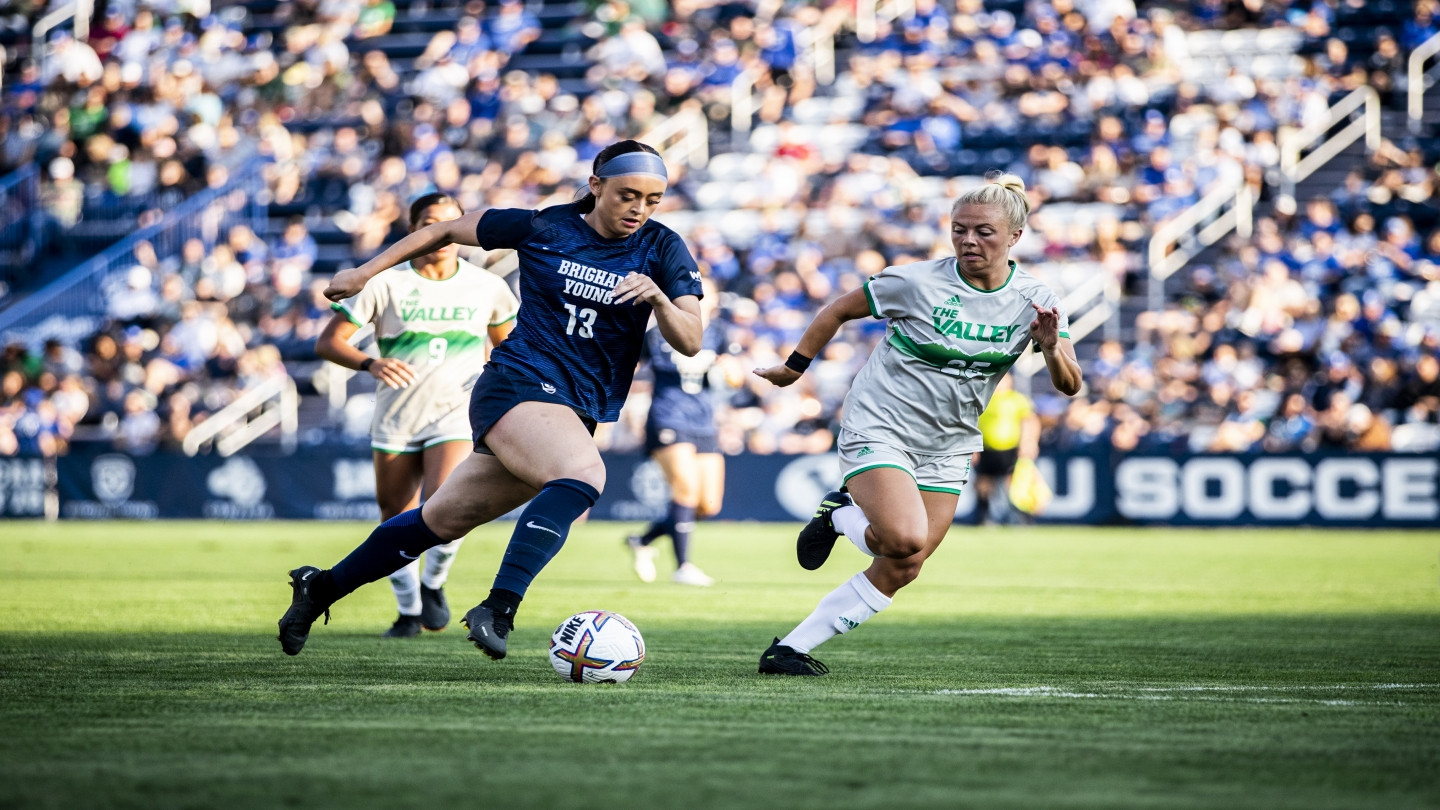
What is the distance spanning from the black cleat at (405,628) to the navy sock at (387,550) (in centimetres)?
194

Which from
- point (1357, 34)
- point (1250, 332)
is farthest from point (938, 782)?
point (1357, 34)

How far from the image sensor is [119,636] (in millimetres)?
8867

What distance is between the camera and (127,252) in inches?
1164

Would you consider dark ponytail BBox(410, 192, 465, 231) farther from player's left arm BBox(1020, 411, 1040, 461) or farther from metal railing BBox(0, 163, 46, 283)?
metal railing BBox(0, 163, 46, 283)

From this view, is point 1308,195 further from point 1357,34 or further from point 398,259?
point 398,259

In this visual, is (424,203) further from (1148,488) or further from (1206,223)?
(1206,223)

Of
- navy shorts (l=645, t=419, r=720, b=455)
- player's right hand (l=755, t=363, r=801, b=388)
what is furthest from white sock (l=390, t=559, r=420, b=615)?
navy shorts (l=645, t=419, r=720, b=455)

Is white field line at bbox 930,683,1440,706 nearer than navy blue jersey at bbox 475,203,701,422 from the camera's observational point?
Yes

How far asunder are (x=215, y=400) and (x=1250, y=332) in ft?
Result: 52.8

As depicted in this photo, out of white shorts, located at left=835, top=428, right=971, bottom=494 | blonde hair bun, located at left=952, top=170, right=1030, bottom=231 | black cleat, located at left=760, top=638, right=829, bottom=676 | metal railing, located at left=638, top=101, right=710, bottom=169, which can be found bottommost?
black cleat, located at left=760, top=638, right=829, bottom=676

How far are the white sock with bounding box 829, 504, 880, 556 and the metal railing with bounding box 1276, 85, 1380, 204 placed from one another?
2108 centimetres

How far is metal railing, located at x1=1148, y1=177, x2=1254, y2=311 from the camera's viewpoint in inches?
1023

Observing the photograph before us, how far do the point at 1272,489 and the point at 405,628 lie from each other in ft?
53.0

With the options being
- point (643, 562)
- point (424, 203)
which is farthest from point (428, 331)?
point (643, 562)
